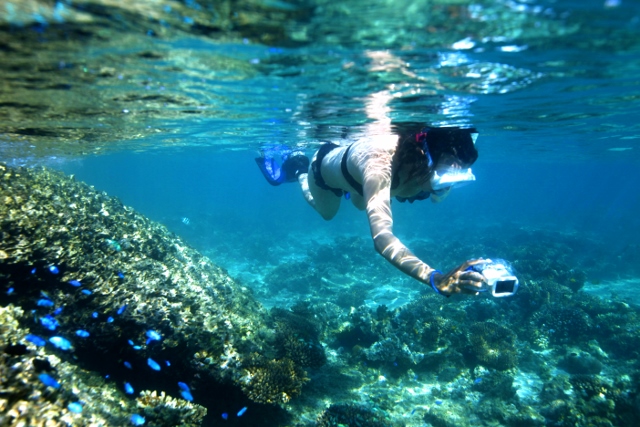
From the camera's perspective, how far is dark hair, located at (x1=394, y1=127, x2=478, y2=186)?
546 centimetres

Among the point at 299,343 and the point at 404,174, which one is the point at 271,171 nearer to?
the point at 299,343

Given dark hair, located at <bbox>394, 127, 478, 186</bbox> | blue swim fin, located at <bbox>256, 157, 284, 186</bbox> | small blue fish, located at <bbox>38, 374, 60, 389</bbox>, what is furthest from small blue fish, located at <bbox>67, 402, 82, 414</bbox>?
blue swim fin, located at <bbox>256, 157, 284, 186</bbox>

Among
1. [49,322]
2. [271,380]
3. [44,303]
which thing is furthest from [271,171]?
[49,322]

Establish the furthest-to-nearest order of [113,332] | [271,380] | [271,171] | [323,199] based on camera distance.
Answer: [271,171]
[323,199]
[271,380]
[113,332]

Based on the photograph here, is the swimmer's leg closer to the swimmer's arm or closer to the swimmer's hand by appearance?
the swimmer's arm

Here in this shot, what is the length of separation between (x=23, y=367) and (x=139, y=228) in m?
6.77

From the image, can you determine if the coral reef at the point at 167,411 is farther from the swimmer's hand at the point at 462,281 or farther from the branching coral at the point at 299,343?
the swimmer's hand at the point at 462,281

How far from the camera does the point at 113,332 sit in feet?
22.2

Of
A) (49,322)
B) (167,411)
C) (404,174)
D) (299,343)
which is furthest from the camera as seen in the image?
(299,343)

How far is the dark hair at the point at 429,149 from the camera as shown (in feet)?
17.9

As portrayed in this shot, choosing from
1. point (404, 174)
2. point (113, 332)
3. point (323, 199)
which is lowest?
point (113, 332)

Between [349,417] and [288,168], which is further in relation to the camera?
[288,168]

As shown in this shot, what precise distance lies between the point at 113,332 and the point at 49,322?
3.57 ft

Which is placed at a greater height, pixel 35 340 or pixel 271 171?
pixel 35 340
